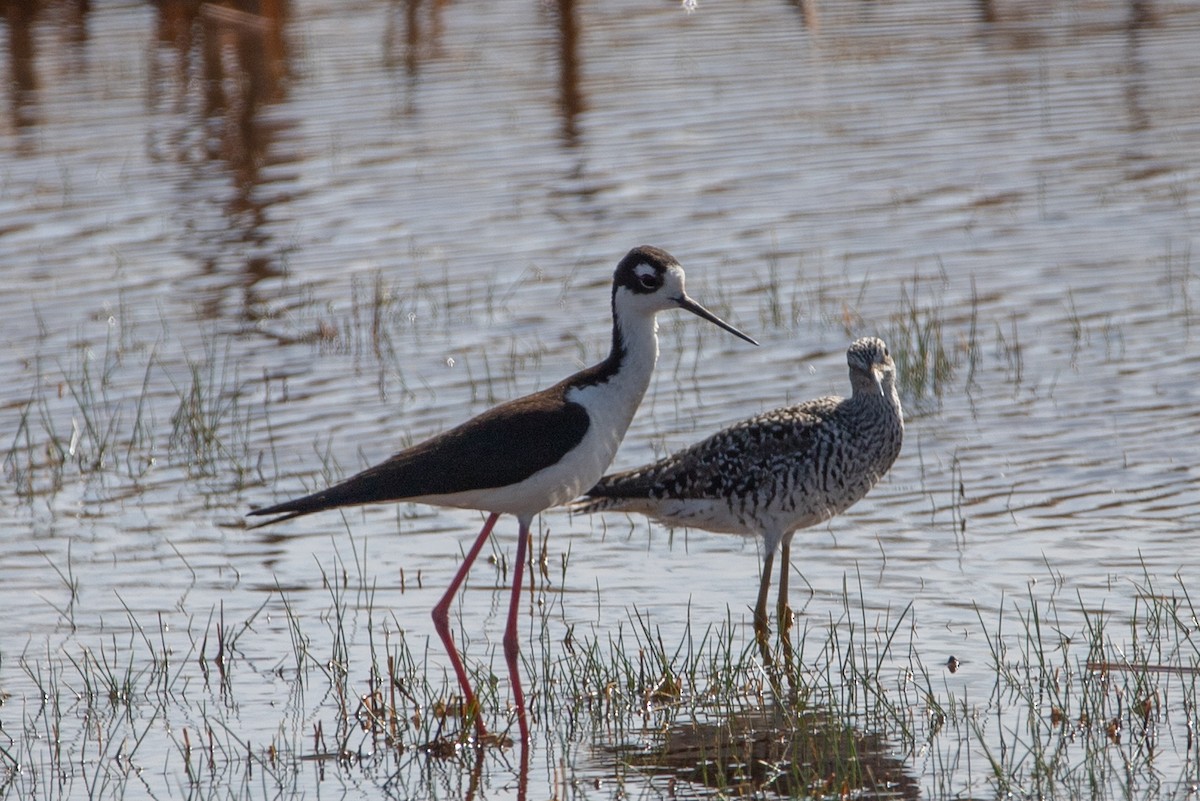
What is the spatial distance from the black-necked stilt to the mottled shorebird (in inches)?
31.1

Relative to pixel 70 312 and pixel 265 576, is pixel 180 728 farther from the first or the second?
pixel 70 312

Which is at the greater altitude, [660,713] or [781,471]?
→ [781,471]

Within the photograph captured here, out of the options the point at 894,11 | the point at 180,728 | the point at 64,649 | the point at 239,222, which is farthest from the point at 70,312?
the point at 894,11

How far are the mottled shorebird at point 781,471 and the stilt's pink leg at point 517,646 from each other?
0.92 meters

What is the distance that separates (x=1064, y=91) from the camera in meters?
19.9

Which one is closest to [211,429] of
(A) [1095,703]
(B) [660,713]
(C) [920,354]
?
(C) [920,354]

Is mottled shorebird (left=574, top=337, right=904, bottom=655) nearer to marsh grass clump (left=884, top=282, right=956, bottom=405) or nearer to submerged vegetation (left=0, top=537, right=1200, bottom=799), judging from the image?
submerged vegetation (left=0, top=537, right=1200, bottom=799)

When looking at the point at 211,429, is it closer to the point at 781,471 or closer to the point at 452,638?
the point at 452,638

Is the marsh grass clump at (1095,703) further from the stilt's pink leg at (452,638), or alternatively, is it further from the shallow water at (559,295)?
the stilt's pink leg at (452,638)

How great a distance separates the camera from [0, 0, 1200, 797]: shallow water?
8328 millimetres

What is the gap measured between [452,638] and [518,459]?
34.3 inches

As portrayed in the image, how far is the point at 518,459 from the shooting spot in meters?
7.53

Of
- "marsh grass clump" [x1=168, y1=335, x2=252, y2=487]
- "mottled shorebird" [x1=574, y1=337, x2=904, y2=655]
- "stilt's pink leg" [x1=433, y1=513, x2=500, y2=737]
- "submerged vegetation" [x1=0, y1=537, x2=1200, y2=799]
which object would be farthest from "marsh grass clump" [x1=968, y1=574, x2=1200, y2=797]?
"marsh grass clump" [x1=168, y1=335, x2=252, y2=487]

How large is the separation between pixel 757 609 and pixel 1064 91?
529 inches
